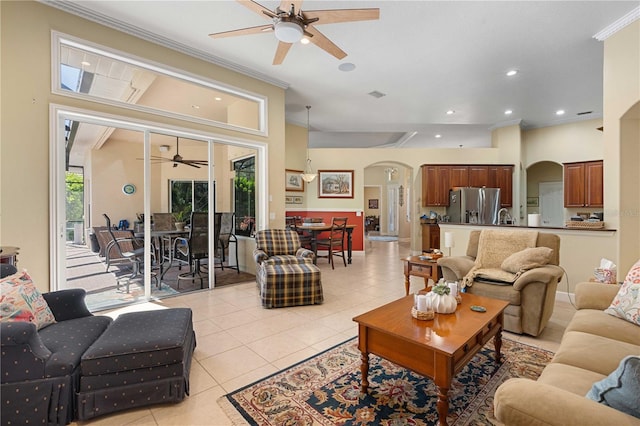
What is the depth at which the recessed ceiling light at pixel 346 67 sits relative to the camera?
4.30m

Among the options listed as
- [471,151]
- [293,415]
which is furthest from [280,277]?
[471,151]

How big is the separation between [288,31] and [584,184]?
25.3 feet

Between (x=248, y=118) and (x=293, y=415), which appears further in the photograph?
(x=248, y=118)

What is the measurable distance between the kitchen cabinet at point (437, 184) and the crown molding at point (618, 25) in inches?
173

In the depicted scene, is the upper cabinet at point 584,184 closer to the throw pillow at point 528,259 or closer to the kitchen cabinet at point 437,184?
the kitchen cabinet at point 437,184

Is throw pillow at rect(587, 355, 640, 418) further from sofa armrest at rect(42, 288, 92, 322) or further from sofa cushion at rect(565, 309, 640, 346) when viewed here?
sofa armrest at rect(42, 288, 92, 322)

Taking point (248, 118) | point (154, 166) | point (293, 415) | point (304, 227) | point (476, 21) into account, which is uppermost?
point (476, 21)

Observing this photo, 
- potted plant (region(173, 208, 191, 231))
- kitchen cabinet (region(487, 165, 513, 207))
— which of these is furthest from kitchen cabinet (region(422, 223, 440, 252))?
potted plant (region(173, 208, 191, 231))

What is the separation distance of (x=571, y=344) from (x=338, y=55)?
3.10 metres

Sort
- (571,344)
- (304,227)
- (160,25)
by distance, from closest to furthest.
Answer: (571,344) → (160,25) → (304,227)

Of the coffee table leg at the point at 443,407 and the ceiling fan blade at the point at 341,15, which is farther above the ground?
the ceiling fan blade at the point at 341,15

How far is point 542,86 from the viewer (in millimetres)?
5117

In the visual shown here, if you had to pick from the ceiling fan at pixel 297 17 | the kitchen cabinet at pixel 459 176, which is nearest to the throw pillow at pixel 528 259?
the ceiling fan at pixel 297 17

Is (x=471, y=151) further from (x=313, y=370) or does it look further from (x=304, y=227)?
(x=313, y=370)
